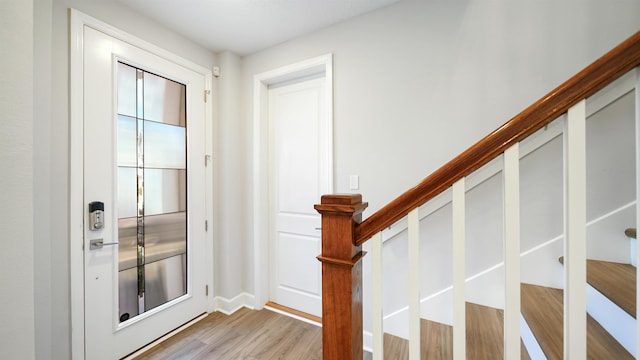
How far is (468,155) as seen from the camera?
591 millimetres

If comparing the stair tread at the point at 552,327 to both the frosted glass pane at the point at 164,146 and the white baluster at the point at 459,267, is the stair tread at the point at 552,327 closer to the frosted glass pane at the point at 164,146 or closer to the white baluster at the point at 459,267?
the white baluster at the point at 459,267

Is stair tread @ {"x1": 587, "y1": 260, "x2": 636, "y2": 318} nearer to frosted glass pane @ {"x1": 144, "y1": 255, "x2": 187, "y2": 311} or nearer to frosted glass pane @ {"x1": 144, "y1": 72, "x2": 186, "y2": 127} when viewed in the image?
frosted glass pane @ {"x1": 144, "y1": 255, "x2": 187, "y2": 311}

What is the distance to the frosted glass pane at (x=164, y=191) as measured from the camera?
1.81m

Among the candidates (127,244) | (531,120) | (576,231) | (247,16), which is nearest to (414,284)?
(576,231)

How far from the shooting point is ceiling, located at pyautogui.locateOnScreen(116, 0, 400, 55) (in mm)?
1663

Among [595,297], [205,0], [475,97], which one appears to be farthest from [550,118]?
[205,0]

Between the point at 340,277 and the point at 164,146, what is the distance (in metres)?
1.88

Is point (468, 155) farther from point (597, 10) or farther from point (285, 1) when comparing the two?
point (285, 1)

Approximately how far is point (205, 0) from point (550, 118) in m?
2.05

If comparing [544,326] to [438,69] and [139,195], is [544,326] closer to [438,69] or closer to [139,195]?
[438,69]

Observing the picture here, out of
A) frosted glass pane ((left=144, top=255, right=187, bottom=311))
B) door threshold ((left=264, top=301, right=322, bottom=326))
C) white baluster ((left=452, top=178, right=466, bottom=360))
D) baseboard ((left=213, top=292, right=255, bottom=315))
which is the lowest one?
door threshold ((left=264, top=301, right=322, bottom=326))

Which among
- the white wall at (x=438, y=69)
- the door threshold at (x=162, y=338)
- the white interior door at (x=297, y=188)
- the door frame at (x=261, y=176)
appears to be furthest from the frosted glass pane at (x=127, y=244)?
the white wall at (x=438, y=69)

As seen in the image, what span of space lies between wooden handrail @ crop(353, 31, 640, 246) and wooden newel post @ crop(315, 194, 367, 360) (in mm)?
109

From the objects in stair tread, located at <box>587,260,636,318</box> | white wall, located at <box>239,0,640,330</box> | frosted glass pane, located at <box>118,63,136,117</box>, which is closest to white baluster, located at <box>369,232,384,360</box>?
stair tread, located at <box>587,260,636,318</box>
